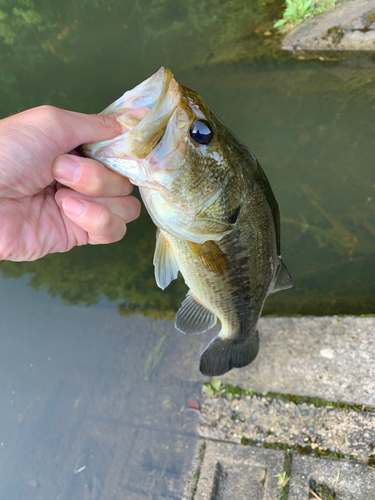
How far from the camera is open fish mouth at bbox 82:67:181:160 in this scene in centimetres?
108

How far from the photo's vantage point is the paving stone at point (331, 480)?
2.08m

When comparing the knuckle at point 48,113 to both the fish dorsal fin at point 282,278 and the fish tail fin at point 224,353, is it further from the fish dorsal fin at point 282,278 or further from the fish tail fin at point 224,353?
the fish tail fin at point 224,353

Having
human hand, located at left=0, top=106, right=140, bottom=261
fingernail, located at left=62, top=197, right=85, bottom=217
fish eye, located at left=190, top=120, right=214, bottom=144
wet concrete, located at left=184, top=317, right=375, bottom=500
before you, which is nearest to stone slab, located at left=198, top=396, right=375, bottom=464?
wet concrete, located at left=184, top=317, right=375, bottom=500

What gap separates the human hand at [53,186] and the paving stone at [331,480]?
216cm

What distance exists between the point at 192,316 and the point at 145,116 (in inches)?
48.7

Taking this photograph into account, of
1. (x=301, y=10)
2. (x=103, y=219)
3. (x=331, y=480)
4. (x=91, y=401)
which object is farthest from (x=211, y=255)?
(x=301, y=10)

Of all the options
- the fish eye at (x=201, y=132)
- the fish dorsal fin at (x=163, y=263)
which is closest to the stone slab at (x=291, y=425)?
the fish dorsal fin at (x=163, y=263)

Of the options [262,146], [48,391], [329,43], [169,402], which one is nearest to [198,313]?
[169,402]

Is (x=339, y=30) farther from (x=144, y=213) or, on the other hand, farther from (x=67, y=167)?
(x=67, y=167)

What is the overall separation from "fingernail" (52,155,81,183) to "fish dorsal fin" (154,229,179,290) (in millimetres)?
556

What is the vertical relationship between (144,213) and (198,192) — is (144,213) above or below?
below

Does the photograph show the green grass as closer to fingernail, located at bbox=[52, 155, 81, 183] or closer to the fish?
the fish

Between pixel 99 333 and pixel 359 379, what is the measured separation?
2364mm

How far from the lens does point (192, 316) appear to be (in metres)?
1.93
